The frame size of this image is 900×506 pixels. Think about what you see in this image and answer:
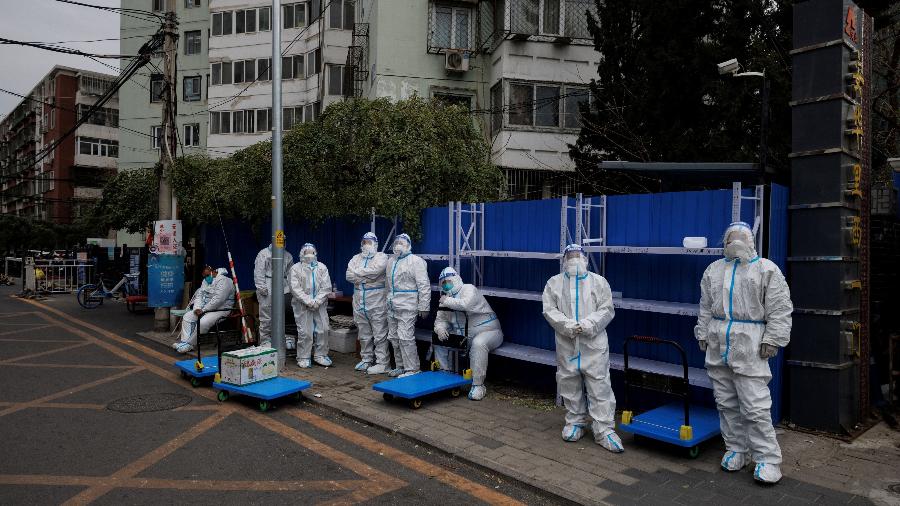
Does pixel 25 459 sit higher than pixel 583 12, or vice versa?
pixel 583 12

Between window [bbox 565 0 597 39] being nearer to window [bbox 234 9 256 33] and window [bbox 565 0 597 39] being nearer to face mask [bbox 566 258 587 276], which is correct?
face mask [bbox 566 258 587 276]

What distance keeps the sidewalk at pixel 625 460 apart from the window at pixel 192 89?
31740 millimetres

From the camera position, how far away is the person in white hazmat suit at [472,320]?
7.75 meters

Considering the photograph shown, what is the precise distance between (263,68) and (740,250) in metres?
29.3


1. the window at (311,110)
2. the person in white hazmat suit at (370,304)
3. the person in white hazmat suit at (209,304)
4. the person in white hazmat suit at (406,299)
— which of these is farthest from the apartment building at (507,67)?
the person in white hazmat suit at (406,299)

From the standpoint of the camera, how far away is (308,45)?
2809cm

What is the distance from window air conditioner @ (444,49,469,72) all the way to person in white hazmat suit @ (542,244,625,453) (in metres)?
14.7

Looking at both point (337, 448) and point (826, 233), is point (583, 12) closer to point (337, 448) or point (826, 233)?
point (826, 233)

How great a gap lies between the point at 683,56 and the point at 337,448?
1141 cm

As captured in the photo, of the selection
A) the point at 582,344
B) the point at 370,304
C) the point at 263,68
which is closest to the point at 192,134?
the point at 263,68

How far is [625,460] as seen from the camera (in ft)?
18.0

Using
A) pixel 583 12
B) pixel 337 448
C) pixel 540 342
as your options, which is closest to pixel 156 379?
pixel 337 448

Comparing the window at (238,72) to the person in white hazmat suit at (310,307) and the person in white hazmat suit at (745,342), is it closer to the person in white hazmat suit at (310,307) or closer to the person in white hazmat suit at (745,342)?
the person in white hazmat suit at (310,307)

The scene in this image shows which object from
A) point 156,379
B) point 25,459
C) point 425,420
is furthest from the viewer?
point 156,379
